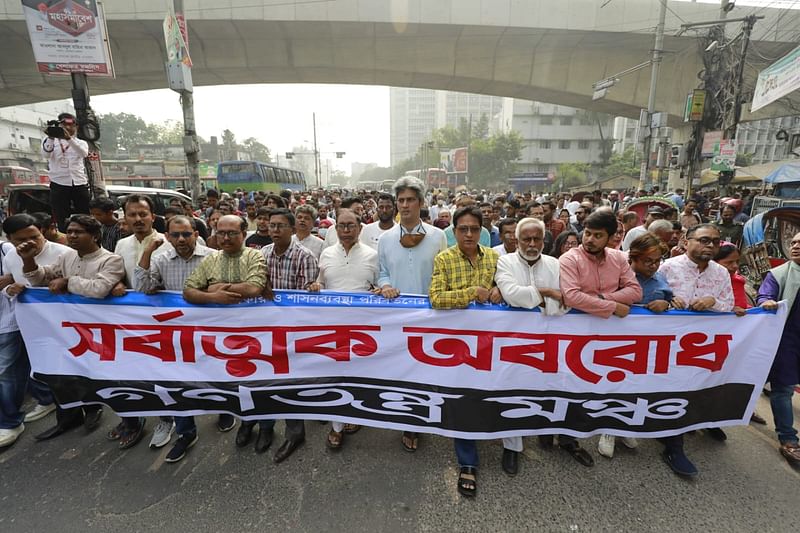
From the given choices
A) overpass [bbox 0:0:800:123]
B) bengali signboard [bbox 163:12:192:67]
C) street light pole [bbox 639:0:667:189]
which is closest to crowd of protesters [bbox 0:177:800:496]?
bengali signboard [bbox 163:12:192:67]

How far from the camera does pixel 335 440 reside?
286cm

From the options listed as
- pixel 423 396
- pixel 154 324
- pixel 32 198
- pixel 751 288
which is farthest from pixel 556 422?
pixel 32 198

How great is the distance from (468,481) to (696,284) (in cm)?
219

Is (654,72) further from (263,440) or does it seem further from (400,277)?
(263,440)

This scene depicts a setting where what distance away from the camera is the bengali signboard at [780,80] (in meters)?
9.05

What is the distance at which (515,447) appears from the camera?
2.66 metres

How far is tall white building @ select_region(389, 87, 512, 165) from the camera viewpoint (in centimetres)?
11188

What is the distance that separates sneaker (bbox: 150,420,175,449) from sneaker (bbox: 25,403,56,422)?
1.20 metres

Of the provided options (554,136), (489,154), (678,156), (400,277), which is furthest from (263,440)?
(554,136)

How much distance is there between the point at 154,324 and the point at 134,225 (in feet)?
3.47

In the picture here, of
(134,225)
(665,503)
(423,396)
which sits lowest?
(665,503)

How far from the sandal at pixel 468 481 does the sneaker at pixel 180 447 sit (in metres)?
2.06

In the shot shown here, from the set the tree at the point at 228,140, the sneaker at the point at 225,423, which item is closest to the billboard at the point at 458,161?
the sneaker at the point at 225,423

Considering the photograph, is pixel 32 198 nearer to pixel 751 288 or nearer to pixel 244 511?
pixel 244 511
